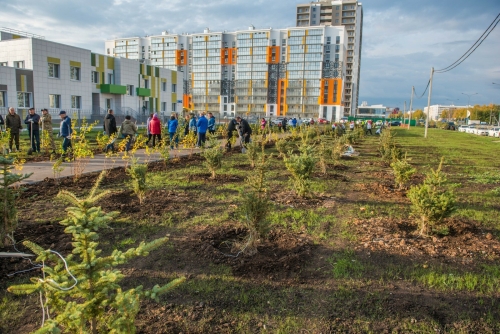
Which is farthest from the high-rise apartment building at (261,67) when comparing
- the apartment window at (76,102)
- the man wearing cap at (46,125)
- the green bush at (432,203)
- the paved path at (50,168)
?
the green bush at (432,203)

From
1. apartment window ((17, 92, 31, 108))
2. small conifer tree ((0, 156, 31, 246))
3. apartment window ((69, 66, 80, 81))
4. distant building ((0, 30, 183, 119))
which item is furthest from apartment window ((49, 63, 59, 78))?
small conifer tree ((0, 156, 31, 246))

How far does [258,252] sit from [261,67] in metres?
98.6

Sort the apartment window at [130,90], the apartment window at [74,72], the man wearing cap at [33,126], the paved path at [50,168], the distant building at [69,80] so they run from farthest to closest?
the apartment window at [130,90], the apartment window at [74,72], the distant building at [69,80], the man wearing cap at [33,126], the paved path at [50,168]

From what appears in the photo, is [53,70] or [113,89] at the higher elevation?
[53,70]

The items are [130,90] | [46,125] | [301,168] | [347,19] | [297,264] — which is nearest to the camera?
[297,264]

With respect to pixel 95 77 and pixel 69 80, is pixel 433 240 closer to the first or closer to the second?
pixel 69 80

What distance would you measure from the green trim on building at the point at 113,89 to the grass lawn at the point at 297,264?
35531mm

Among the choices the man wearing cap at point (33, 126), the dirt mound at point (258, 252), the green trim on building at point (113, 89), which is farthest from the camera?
the green trim on building at point (113, 89)

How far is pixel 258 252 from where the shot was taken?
4465 mm

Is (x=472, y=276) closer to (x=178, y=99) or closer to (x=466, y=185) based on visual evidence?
(x=466, y=185)

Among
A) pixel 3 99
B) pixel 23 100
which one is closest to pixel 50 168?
pixel 3 99

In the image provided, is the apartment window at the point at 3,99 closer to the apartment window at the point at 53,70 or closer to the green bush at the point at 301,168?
the apartment window at the point at 53,70

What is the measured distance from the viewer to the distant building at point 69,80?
1206 inches

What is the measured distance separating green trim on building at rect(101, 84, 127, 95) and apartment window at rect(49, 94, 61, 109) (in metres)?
6.37
